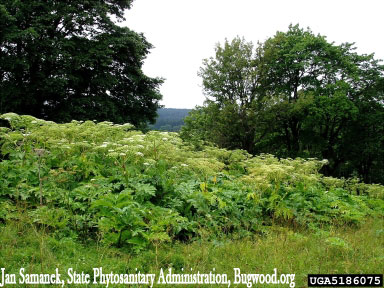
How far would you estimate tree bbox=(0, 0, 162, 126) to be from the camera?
1795cm

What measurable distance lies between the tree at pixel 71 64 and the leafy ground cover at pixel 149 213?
13.1 metres

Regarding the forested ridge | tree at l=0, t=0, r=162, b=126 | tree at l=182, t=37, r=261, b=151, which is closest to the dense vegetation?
tree at l=182, t=37, r=261, b=151

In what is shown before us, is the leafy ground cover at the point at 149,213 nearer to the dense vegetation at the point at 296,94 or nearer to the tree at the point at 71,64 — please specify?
the tree at the point at 71,64

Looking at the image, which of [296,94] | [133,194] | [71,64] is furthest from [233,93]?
[133,194]

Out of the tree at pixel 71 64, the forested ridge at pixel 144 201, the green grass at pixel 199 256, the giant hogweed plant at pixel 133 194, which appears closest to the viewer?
the green grass at pixel 199 256

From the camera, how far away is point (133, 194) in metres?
5.73

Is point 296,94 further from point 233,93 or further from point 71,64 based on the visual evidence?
point 71,64

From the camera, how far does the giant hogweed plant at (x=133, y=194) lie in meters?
4.93

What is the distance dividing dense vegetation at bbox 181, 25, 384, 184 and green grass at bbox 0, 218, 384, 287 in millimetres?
19582

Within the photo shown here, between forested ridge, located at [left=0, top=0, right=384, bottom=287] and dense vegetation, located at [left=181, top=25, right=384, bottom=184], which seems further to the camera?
dense vegetation, located at [left=181, top=25, right=384, bottom=184]

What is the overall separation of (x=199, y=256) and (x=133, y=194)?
1910 mm

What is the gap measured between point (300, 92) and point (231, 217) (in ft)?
73.8

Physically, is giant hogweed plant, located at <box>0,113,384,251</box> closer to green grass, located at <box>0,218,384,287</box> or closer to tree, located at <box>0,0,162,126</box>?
green grass, located at <box>0,218,384,287</box>

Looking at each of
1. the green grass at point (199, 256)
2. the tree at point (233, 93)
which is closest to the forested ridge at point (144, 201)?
the green grass at point (199, 256)
